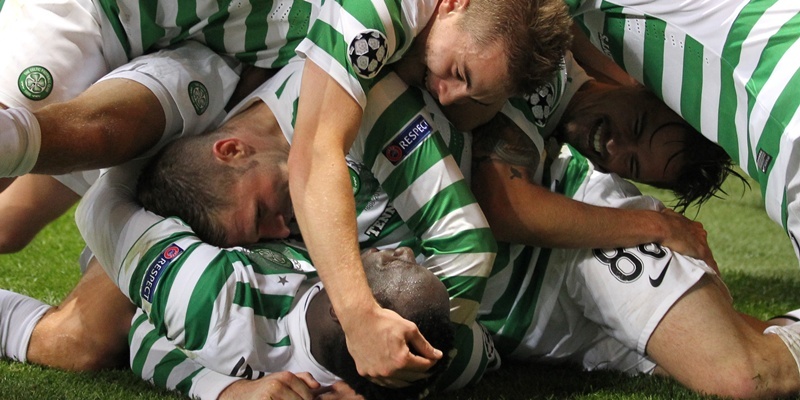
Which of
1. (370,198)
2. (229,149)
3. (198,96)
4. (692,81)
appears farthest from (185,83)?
(692,81)

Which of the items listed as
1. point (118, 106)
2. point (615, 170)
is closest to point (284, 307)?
point (118, 106)

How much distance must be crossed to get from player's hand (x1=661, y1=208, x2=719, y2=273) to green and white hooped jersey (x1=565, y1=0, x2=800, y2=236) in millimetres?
215

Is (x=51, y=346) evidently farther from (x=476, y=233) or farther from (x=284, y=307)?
(x=476, y=233)

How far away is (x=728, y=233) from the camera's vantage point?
3631mm

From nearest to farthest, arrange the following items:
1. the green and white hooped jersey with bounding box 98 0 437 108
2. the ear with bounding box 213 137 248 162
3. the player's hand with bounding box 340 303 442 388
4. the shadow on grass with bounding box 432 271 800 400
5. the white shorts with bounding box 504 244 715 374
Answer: the player's hand with bounding box 340 303 442 388, the shadow on grass with bounding box 432 271 800 400, the white shorts with bounding box 504 244 715 374, the ear with bounding box 213 137 248 162, the green and white hooped jersey with bounding box 98 0 437 108

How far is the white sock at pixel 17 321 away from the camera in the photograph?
2.04 meters

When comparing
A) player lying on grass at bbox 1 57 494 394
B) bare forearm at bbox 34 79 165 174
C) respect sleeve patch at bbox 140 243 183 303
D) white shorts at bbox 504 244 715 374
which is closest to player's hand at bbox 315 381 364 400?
player lying on grass at bbox 1 57 494 394

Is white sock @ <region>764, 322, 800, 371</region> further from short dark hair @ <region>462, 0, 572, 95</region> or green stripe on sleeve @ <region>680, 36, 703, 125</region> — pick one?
short dark hair @ <region>462, 0, 572, 95</region>

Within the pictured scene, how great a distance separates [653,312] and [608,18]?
61 cm

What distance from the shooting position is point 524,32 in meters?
1.76

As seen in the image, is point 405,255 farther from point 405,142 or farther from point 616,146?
point 616,146

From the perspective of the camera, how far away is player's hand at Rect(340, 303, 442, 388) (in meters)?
1.51

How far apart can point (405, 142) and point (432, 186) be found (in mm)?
103

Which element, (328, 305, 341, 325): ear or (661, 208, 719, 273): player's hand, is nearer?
(328, 305, 341, 325): ear
